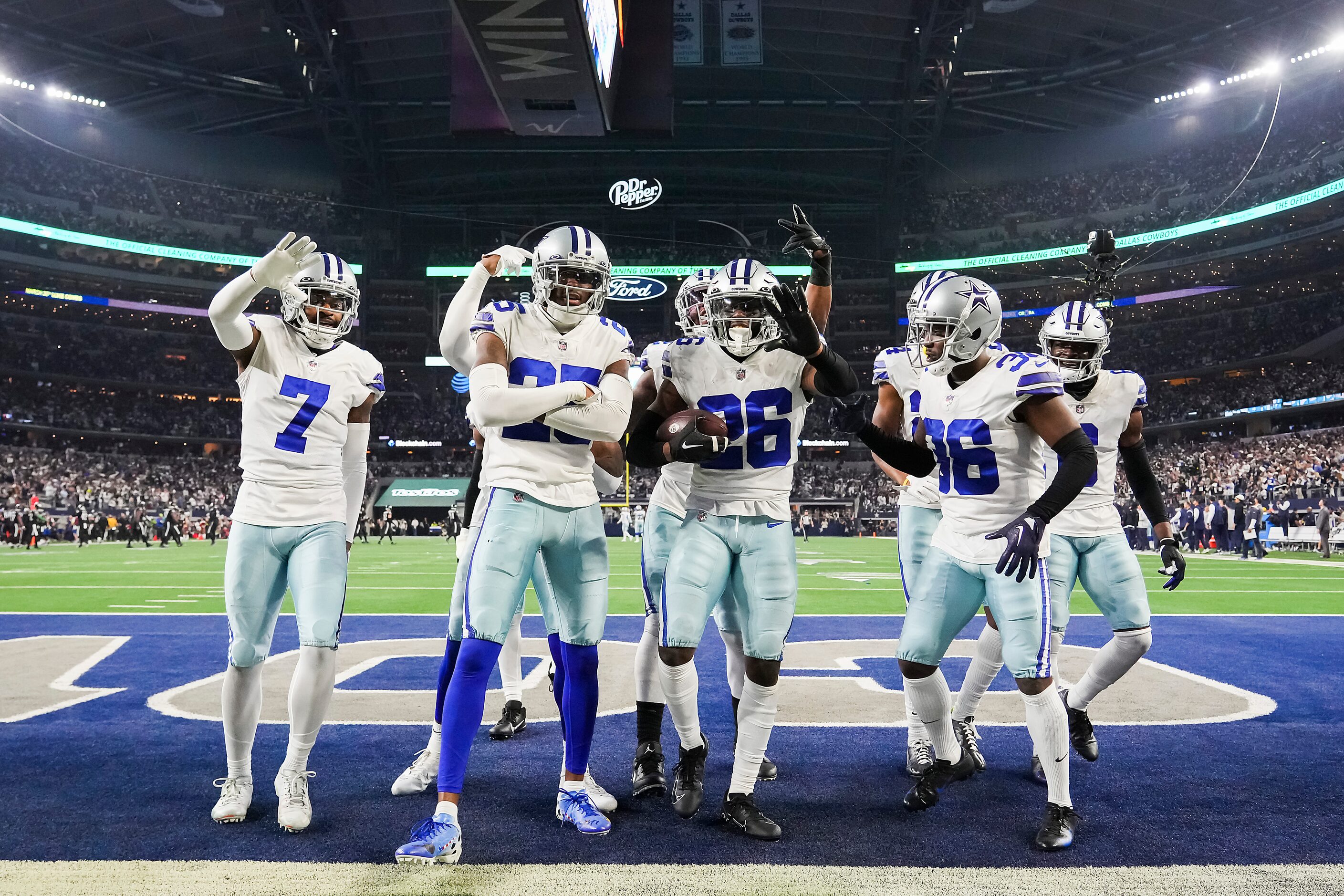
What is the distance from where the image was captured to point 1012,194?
43.8 m

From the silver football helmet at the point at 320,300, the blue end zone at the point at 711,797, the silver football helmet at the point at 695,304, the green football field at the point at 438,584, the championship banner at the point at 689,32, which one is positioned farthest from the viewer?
the championship banner at the point at 689,32

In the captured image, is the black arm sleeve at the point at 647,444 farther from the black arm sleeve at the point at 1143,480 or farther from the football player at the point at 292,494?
the black arm sleeve at the point at 1143,480

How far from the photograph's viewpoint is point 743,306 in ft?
12.5

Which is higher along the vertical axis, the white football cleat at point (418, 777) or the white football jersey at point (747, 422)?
the white football jersey at point (747, 422)

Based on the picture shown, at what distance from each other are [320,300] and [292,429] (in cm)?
57

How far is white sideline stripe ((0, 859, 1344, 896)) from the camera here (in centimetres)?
282

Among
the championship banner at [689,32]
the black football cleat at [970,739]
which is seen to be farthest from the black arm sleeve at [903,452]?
the championship banner at [689,32]

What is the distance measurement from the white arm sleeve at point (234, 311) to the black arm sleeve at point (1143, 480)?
4.39 meters

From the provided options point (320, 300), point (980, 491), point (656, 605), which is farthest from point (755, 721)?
point (320, 300)

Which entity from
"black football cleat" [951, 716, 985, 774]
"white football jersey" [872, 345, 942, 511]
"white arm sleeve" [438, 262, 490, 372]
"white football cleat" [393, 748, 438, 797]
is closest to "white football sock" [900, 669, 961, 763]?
"black football cleat" [951, 716, 985, 774]

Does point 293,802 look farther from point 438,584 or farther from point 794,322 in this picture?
point 438,584

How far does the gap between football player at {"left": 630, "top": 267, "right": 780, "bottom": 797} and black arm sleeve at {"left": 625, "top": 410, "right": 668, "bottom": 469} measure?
53 mm

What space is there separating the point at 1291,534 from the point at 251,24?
110 feet

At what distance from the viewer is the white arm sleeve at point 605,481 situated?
431 cm
